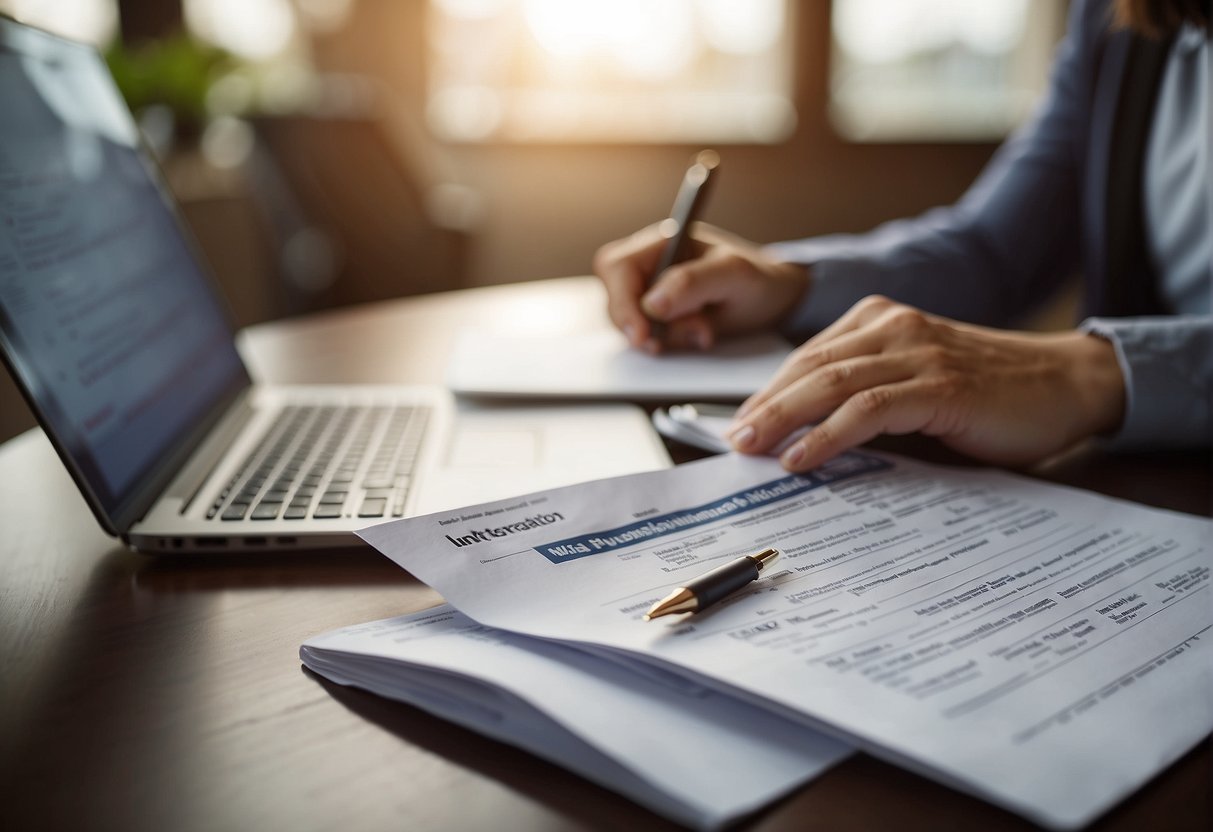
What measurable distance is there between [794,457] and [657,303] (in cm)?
30

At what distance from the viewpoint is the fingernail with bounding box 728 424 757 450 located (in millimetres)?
565

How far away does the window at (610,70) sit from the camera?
3.43m

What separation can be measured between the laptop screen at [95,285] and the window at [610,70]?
2.91 metres

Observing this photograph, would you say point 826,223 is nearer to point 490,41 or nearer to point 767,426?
point 490,41

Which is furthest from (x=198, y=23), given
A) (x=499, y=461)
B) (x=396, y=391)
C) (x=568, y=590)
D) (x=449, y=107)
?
(x=568, y=590)

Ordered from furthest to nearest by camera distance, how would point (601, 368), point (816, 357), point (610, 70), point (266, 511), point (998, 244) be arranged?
point (610, 70) < point (998, 244) < point (601, 368) < point (816, 357) < point (266, 511)

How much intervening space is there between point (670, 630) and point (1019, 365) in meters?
0.37

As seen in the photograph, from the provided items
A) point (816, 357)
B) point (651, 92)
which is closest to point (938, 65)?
point (651, 92)

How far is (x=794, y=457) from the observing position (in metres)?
0.54

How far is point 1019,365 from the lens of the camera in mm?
614

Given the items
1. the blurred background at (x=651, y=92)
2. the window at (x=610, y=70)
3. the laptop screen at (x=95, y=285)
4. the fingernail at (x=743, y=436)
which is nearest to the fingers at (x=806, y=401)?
the fingernail at (x=743, y=436)

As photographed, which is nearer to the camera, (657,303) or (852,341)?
(852,341)

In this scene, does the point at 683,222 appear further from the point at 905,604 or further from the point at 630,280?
the point at 905,604

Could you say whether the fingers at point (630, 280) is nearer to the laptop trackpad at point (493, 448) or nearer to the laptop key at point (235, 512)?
the laptop trackpad at point (493, 448)
